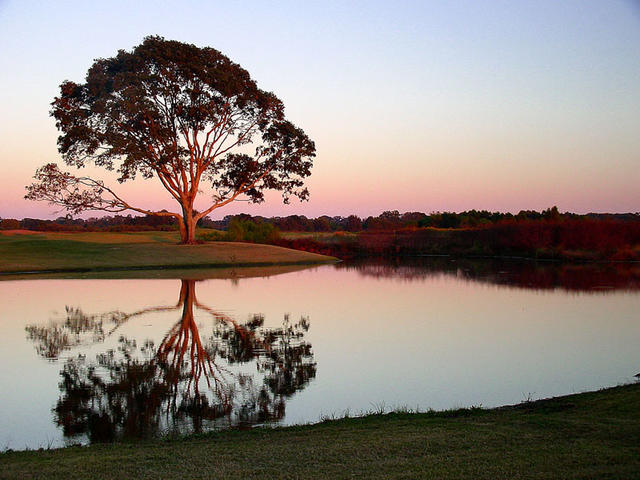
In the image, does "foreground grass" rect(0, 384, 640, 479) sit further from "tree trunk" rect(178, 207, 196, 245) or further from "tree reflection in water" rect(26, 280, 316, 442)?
"tree trunk" rect(178, 207, 196, 245)

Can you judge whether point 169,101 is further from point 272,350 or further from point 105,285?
point 272,350

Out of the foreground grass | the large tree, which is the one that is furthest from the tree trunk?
the foreground grass

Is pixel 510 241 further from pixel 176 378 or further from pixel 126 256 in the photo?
pixel 176 378

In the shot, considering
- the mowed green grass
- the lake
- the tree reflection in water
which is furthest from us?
the mowed green grass

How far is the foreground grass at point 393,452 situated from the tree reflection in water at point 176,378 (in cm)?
88

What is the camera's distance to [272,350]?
11148mm

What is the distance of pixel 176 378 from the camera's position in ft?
29.6

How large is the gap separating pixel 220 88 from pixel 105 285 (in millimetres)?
16527

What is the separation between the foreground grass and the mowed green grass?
26699 mm

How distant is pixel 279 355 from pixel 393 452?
18.1 feet

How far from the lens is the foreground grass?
4.84 m

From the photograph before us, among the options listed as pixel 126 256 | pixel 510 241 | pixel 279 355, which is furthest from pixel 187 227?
pixel 279 355

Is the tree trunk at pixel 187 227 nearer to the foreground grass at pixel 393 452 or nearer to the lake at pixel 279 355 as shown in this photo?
the lake at pixel 279 355

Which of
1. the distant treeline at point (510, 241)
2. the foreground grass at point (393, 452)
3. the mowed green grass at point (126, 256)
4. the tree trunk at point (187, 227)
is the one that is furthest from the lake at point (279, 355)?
the distant treeline at point (510, 241)
